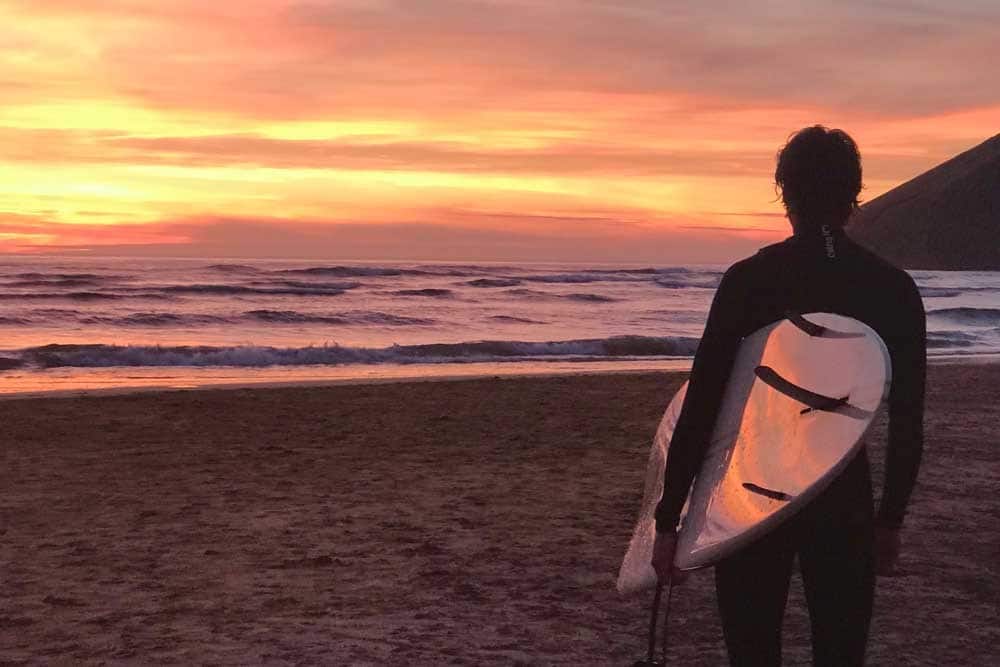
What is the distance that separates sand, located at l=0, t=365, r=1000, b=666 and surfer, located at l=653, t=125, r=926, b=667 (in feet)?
6.72

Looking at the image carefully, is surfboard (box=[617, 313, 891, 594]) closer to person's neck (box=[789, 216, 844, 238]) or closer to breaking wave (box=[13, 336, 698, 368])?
person's neck (box=[789, 216, 844, 238])

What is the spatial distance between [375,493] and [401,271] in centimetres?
5017

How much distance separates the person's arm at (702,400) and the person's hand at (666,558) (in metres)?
0.02

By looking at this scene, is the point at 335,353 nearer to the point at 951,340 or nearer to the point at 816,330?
the point at 951,340

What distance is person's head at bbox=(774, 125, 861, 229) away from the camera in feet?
7.80

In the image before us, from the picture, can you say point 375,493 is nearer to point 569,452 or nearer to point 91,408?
point 569,452

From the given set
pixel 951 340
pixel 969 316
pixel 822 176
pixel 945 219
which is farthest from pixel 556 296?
pixel 945 219

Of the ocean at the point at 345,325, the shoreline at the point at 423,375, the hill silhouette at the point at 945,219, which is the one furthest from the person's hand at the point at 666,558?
the hill silhouette at the point at 945,219

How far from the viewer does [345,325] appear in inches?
1237

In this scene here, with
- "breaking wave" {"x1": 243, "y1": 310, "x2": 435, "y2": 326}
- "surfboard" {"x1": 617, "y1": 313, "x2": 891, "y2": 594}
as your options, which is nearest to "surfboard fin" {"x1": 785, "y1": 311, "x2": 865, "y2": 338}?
"surfboard" {"x1": 617, "y1": 313, "x2": 891, "y2": 594}

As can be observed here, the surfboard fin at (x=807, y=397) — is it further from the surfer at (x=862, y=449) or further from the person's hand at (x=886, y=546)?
the person's hand at (x=886, y=546)

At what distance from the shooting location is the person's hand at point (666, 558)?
240cm

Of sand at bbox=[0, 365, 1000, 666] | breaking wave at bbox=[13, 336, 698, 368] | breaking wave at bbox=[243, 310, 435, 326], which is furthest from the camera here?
breaking wave at bbox=[243, 310, 435, 326]

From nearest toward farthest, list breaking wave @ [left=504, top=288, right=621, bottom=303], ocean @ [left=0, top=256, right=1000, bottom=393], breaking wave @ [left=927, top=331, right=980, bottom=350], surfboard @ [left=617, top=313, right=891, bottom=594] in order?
surfboard @ [left=617, top=313, right=891, bottom=594]
ocean @ [left=0, top=256, right=1000, bottom=393]
breaking wave @ [left=927, top=331, right=980, bottom=350]
breaking wave @ [left=504, top=288, right=621, bottom=303]
